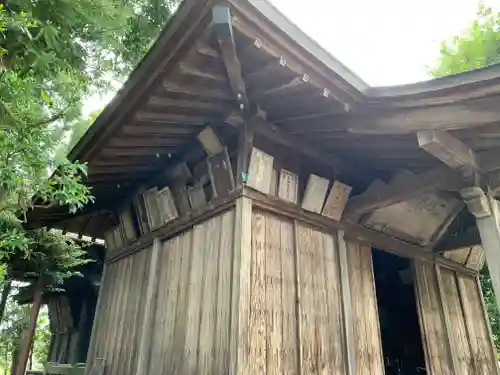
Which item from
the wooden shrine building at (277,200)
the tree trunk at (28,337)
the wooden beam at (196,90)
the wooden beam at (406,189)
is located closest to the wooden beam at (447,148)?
the wooden shrine building at (277,200)

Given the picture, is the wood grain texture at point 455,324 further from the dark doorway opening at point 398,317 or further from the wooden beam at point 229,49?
the wooden beam at point 229,49

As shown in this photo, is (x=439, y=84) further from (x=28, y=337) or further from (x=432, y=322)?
(x=28, y=337)

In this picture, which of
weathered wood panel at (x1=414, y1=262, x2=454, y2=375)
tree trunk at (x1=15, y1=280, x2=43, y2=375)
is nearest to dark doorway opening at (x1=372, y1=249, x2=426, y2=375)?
weathered wood panel at (x1=414, y1=262, x2=454, y2=375)

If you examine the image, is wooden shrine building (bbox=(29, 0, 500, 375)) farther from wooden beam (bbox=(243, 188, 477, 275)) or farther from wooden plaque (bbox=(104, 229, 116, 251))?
wooden plaque (bbox=(104, 229, 116, 251))

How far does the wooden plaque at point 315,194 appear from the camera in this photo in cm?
395

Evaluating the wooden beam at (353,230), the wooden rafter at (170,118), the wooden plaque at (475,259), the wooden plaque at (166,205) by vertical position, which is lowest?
the wooden beam at (353,230)

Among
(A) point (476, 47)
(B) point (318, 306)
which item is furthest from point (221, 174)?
(A) point (476, 47)

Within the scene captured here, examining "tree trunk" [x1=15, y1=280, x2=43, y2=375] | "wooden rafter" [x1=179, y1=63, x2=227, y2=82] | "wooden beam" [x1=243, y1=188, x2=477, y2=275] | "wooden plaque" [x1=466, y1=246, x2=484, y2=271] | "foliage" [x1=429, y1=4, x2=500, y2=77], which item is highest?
"foliage" [x1=429, y1=4, x2=500, y2=77]

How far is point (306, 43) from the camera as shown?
2893mm

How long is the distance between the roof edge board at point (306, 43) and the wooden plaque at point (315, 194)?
1150 mm

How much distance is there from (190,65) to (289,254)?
1812mm

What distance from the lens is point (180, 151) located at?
4.47 metres

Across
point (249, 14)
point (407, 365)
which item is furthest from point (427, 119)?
point (407, 365)

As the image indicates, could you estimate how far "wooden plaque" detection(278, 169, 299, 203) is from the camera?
3795 mm
